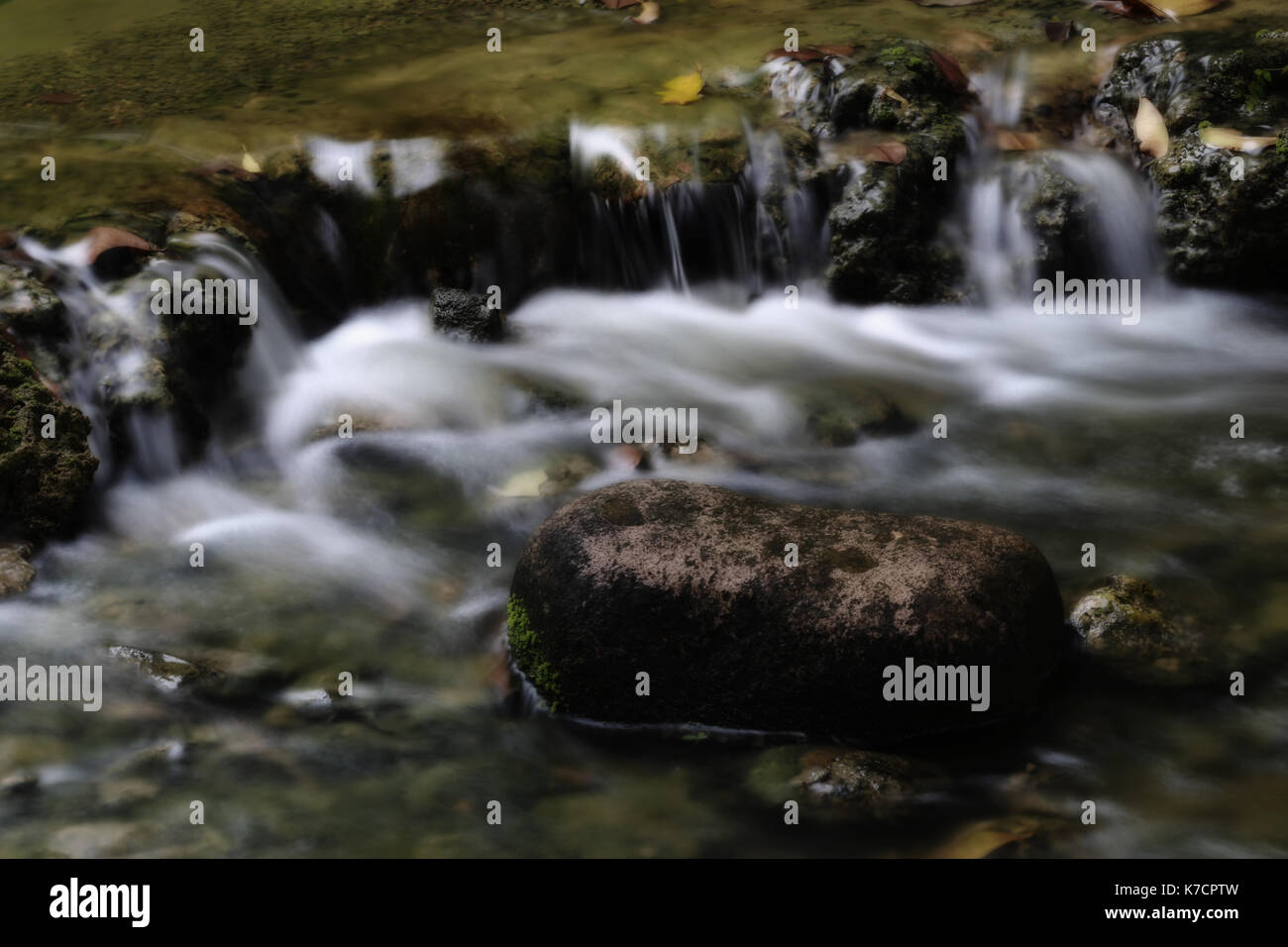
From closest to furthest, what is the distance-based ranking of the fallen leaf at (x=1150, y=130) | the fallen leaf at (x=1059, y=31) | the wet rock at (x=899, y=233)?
1. the wet rock at (x=899, y=233)
2. the fallen leaf at (x=1150, y=130)
3. the fallen leaf at (x=1059, y=31)

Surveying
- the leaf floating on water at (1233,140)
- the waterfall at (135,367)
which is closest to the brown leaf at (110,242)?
the waterfall at (135,367)

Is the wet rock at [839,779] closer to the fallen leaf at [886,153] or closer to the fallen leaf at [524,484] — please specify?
the fallen leaf at [524,484]

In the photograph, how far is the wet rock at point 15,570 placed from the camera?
4660 mm

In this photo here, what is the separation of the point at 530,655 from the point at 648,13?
636cm

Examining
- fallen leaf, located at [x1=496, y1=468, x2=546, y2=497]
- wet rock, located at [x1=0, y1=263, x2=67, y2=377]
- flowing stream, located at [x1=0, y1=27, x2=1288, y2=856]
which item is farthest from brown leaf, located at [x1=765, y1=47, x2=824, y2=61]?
wet rock, located at [x1=0, y1=263, x2=67, y2=377]

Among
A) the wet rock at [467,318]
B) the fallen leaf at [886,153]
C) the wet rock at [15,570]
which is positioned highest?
the fallen leaf at [886,153]

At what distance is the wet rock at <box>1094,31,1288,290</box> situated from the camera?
22.6 ft

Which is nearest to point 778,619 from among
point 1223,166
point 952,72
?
point 1223,166

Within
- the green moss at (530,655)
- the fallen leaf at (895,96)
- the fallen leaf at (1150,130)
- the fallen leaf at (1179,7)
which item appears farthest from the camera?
the fallen leaf at (1179,7)

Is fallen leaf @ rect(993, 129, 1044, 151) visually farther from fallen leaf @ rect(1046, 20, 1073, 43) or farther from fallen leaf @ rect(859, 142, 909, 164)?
fallen leaf @ rect(1046, 20, 1073, 43)

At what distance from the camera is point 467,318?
22.1 ft

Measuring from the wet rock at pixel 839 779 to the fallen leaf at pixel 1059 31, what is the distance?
607 cm

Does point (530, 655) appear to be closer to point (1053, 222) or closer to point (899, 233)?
point (899, 233)

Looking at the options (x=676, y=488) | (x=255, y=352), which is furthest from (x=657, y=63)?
(x=676, y=488)
